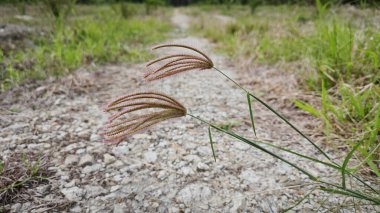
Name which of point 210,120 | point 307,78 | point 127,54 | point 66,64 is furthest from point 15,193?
point 127,54

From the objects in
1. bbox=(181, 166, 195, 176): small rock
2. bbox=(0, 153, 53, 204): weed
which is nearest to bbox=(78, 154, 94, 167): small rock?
bbox=(0, 153, 53, 204): weed

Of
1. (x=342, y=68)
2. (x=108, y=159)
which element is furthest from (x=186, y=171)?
(x=342, y=68)

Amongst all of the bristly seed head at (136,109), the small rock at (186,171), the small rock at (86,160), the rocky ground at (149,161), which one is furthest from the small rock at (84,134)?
the bristly seed head at (136,109)

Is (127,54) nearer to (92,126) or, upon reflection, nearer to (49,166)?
(92,126)

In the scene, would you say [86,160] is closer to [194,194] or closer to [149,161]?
[149,161]

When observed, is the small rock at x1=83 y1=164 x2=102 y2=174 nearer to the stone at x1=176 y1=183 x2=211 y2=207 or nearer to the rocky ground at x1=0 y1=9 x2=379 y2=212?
the rocky ground at x1=0 y1=9 x2=379 y2=212

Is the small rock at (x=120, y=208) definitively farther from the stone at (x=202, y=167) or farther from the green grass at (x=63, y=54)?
the green grass at (x=63, y=54)

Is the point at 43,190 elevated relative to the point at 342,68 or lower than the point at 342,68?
lower
